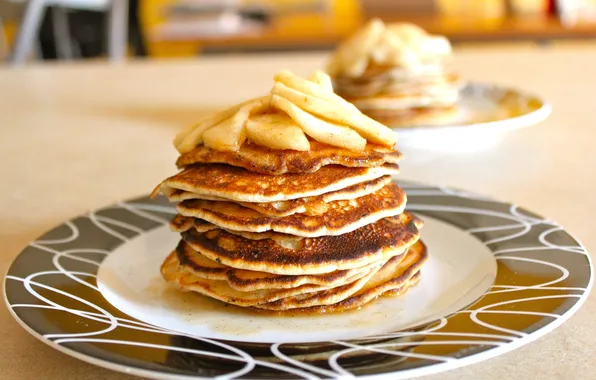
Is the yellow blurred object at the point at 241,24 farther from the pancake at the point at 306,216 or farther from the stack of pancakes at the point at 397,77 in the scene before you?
the pancake at the point at 306,216

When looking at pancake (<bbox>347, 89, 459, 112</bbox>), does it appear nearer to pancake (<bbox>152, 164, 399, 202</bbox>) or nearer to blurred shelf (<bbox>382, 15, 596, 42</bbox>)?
pancake (<bbox>152, 164, 399, 202</bbox>)

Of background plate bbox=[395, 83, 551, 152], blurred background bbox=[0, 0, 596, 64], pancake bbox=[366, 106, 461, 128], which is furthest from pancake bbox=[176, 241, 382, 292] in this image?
blurred background bbox=[0, 0, 596, 64]

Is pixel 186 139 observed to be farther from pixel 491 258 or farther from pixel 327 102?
pixel 491 258

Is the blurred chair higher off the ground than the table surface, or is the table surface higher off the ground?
the blurred chair

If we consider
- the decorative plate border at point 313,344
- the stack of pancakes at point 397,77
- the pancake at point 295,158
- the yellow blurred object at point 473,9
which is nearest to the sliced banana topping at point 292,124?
the pancake at point 295,158

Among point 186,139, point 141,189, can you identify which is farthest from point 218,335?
point 141,189

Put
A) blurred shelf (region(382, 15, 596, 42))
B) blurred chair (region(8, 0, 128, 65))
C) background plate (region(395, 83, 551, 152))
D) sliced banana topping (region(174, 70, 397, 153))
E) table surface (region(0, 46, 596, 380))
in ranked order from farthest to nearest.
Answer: blurred shelf (region(382, 15, 596, 42)), blurred chair (region(8, 0, 128, 65)), background plate (region(395, 83, 551, 152)), sliced banana topping (region(174, 70, 397, 153)), table surface (region(0, 46, 596, 380))

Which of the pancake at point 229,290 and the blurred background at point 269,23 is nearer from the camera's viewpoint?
the pancake at point 229,290
